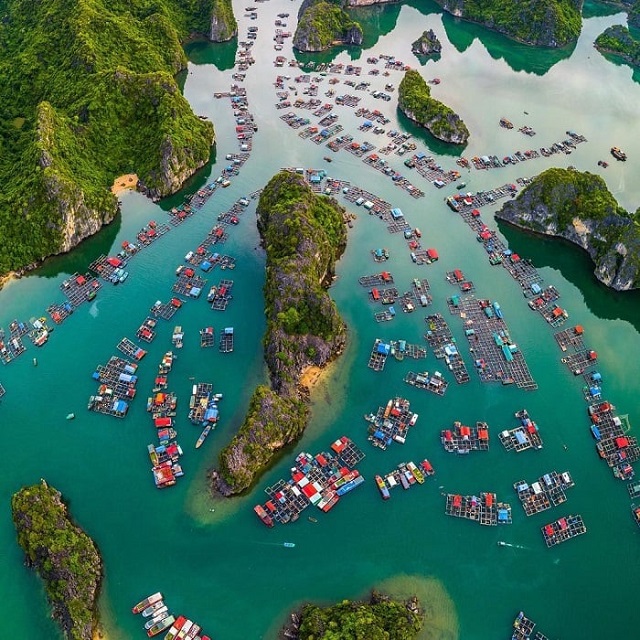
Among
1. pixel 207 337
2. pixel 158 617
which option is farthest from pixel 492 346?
pixel 158 617

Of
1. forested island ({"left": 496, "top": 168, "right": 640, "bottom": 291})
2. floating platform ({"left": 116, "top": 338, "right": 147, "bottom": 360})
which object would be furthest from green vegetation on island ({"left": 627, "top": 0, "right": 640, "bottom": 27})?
floating platform ({"left": 116, "top": 338, "right": 147, "bottom": 360})

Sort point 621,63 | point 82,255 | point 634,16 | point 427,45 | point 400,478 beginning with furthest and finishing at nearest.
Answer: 1. point 634,16
2. point 427,45
3. point 621,63
4. point 82,255
5. point 400,478

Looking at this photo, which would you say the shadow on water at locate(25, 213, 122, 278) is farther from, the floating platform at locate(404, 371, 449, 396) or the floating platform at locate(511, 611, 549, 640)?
the floating platform at locate(511, 611, 549, 640)

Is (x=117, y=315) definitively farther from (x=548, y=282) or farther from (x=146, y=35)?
(x=146, y=35)

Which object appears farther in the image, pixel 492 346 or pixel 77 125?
pixel 77 125

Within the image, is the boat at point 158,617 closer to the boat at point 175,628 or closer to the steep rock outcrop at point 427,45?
the boat at point 175,628

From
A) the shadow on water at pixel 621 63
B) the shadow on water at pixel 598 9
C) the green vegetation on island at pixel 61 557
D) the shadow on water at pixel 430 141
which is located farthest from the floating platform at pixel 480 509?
the shadow on water at pixel 598 9

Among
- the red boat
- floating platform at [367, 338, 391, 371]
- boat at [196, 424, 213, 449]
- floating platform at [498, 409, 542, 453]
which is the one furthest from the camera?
floating platform at [367, 338, 391, 371]

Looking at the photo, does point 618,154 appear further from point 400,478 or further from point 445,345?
point 400,478
